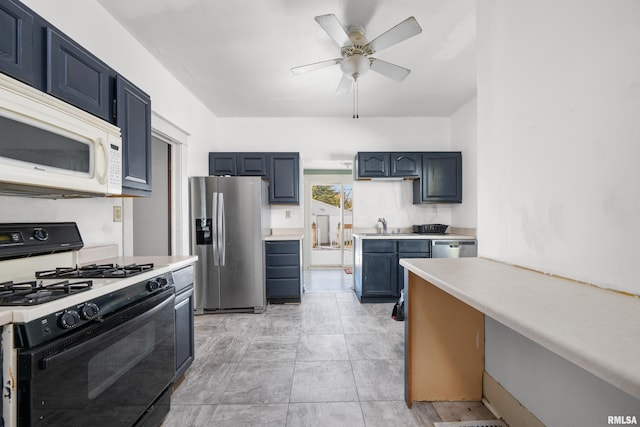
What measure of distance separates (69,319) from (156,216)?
269cm

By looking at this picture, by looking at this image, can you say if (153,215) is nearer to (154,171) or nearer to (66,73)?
(154,171)

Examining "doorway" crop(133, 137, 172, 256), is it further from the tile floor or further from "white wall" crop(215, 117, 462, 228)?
"white wall" crop(215, 117, 462, 228)

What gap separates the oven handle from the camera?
95 centimetres

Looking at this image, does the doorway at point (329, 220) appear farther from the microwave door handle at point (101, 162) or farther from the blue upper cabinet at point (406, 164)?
the microwave door handle at point (101, 162)

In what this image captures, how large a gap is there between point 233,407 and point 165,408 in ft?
1.23

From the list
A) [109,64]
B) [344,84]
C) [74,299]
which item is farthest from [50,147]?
[344,84]

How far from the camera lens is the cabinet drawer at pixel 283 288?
3.80 m

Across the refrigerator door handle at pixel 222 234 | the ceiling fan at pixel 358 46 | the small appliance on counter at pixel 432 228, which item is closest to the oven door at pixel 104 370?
the refrigerator door handle at pixel 222 234

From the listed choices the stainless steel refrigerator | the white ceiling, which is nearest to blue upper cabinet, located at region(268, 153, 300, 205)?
the stainless steel refrigerator

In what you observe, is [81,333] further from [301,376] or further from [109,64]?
[109,64]

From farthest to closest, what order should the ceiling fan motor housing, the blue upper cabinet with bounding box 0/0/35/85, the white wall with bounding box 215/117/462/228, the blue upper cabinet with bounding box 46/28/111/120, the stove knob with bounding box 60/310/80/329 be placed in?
the white wall with bounding box 215/117/462/228, the ceiling fan motor housing, the blue upper cabinet with bounding box 46/28/111/120, the blue upper cabinet with bounding box 0/0/35/85, the stove knob with bounding box 60/310/80/329

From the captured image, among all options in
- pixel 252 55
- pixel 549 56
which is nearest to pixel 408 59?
pixel 252 55

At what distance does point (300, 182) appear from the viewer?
421cm

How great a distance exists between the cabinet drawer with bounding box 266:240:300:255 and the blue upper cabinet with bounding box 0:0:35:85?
9.24ft
